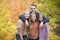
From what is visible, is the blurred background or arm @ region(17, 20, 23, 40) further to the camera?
the blurred background

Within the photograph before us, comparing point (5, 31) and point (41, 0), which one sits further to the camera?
point (41, 0)

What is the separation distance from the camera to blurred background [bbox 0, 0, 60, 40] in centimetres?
243

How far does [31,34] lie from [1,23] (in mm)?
411

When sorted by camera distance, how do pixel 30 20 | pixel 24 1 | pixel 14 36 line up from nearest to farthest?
pixel 30 20, pixel 14 36, pixel 24 1

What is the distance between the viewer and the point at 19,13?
2480 mm

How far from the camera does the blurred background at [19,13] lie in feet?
7.98

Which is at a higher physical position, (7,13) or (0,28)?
(7,13)

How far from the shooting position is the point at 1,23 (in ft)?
8.03

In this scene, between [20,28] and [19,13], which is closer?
[20,28]

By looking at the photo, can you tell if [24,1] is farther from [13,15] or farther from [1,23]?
[1,23]

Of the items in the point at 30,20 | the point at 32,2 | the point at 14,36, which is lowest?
the point at 14,36

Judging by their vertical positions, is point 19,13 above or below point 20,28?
above

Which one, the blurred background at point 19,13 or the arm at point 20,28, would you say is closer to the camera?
the arm at point 20,28

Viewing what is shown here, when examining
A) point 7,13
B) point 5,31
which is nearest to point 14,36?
point 5,31
